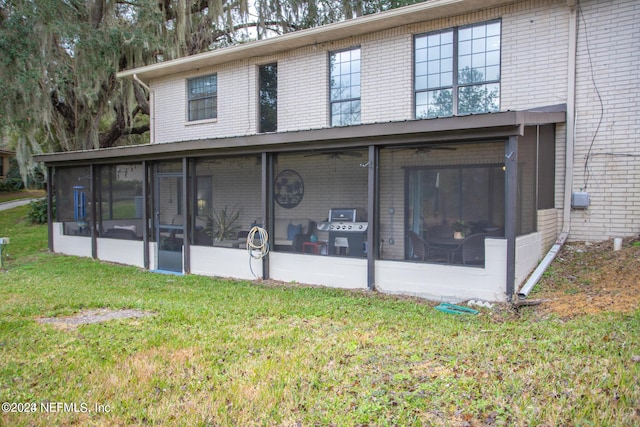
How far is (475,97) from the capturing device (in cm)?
892

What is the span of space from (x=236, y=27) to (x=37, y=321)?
1240 centimetres

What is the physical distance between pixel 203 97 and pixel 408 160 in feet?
23.0

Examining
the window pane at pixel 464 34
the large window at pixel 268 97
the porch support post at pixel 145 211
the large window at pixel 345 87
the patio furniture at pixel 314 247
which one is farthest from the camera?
the large window at pixel 268 97

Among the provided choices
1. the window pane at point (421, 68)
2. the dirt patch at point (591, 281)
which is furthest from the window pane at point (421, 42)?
the dirt patch at point (591, 281)

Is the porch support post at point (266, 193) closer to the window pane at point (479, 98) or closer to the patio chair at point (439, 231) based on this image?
the patio chair at point (439, 231)

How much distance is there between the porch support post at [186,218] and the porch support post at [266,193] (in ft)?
6.32

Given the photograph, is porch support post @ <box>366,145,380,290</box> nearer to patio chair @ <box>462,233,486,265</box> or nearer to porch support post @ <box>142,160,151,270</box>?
patio chair @ <box>462,233,486,265</box>

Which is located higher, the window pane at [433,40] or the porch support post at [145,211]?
the window pane at [433,40]

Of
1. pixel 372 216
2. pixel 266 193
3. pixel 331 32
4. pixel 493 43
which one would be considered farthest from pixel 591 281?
pixel 331 32

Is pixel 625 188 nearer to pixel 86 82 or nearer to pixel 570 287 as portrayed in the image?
pixel 570 287

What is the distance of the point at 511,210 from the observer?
251 inches

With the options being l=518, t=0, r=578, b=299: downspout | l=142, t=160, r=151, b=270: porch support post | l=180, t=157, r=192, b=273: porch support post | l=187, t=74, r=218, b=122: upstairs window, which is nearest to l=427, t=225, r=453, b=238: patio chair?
l=518, t=0, r=578, b=299: downspout

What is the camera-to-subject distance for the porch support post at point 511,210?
6363 mm

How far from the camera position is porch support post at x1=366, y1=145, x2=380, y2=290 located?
25.0 feet
